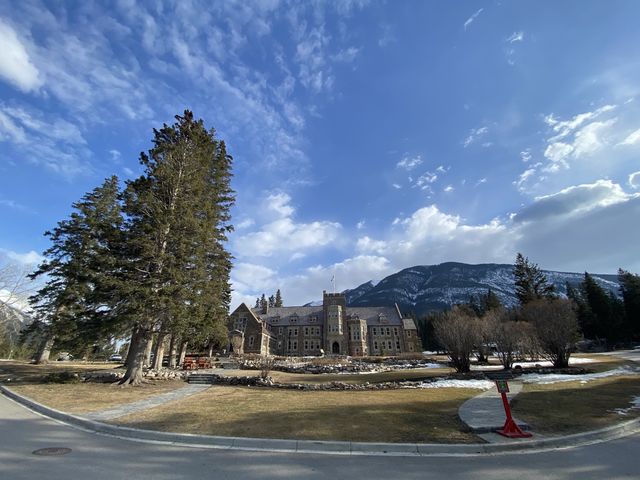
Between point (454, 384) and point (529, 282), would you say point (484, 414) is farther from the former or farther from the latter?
point (529, 282)

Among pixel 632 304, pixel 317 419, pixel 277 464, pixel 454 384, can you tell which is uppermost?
pixel 632 304

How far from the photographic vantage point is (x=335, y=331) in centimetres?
7131

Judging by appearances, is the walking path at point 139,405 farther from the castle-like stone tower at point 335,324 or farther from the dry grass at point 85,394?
the castle-like stone tower at point 335,324

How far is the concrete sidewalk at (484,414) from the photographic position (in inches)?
335

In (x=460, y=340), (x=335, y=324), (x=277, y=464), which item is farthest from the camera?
(x=335, y=324)

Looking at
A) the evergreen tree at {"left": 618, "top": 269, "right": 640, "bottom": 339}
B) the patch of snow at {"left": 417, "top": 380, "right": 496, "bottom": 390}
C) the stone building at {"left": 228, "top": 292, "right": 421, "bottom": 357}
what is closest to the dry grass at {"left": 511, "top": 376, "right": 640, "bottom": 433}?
the patch of snow at {"left": 417, "top": 380, "right": 496, "bottom": 390}

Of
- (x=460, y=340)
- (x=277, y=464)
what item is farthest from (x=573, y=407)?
(x=460, y=340)

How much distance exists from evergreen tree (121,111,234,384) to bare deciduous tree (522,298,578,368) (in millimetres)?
25384

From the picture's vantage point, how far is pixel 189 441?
772 centimetres

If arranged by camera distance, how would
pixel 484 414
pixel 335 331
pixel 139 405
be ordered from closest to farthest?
pixel 484 414, pixel 139 405, pixel 335 331

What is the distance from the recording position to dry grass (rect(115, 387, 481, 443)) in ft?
26.7

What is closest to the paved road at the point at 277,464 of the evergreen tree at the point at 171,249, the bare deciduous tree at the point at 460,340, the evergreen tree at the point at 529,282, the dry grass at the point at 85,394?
the dry grass at the point at 85,394

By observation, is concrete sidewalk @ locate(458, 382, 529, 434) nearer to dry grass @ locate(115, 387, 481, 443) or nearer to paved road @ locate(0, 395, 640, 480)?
dry grass @ locate(115, 387, 481, 443)

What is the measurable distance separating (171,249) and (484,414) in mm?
17990
